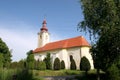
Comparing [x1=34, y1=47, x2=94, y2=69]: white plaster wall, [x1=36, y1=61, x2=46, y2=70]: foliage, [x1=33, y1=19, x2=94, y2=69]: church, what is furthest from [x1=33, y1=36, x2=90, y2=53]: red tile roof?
[x1=36, y1=61, x2=46, y2=70]: foliage

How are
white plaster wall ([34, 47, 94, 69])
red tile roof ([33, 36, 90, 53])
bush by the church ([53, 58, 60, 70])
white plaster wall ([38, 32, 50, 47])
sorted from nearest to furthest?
white plaster wall ([34, 47, 94, 69]) < bush by the church ([53, 58, 60, 70]) < red tile roof ([33, 36, 90, 53]) < white plaster wall ([38, 32, 50, 47])

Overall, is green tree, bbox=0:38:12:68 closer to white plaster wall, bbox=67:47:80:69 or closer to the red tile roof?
the red tile roof

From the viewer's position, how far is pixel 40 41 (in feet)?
228

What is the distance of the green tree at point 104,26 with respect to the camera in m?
16.2

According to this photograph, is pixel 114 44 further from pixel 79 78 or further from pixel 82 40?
pixel 82 40

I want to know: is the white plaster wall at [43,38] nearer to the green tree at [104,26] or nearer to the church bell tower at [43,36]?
the church bell tower at [43,36]

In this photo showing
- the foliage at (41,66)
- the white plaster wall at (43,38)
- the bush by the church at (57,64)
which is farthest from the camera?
the white plaster wall at (43,38)

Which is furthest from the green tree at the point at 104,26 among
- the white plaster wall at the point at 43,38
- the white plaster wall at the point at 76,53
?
the white plaster wall at the point at 43,38

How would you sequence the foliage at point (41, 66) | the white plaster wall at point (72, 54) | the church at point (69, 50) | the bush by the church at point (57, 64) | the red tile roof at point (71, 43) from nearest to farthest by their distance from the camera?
the foliage at point (41, 66)
the white plaster wall at point (72, 54)
the church at point (69, 50)
the bush by the church at point (57, 64)
the red tile roof at point (71, 43)

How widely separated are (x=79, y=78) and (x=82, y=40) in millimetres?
29506

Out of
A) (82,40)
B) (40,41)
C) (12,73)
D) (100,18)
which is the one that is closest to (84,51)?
(82,40)

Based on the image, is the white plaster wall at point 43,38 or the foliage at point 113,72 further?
the white plaster wall at point 43,38

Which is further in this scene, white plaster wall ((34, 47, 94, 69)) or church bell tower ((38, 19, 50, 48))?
church bell tower ((38, 19, 50, 48))

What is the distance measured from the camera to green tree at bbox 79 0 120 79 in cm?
1616
